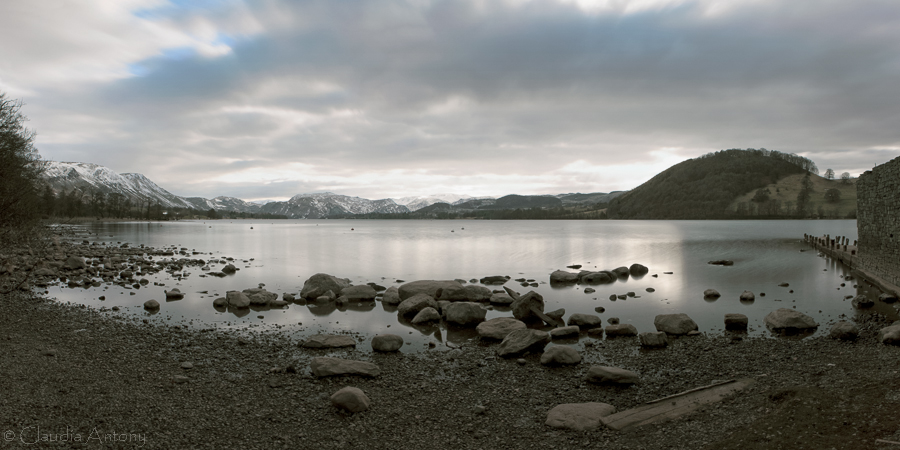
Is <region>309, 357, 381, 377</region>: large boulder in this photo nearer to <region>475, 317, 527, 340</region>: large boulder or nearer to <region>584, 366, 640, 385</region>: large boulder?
<region>475, 317, 527, 340</region>: large boulder

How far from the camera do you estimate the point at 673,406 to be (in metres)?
9.59

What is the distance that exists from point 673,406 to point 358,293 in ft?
59.8

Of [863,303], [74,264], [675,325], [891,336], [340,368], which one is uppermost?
[74,264]

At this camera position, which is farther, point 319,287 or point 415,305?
point 319,287

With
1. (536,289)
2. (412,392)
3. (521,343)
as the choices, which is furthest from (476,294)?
(412,392)

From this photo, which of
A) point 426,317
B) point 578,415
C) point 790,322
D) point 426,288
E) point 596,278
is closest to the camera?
point 578,415

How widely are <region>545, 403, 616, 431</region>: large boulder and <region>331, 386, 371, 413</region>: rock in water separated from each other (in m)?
3.99

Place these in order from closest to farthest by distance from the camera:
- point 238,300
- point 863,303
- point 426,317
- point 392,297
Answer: point 426,317 → point 238,300 → point 863,303 → point 392,297

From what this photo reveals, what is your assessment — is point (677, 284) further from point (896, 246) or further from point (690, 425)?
point (690, 425)

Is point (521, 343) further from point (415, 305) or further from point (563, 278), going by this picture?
point (563, 278)

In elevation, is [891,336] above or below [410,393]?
above

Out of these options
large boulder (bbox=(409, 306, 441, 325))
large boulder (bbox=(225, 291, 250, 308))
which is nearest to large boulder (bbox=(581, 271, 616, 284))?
large boulder (bbox=(409, 306, 441, 325))

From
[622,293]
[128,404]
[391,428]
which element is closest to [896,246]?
[622,293]

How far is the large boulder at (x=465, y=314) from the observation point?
1859 cm
